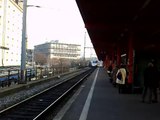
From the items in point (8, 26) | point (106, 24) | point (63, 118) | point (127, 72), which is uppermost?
point (8, 26)

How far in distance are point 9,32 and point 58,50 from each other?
174ft

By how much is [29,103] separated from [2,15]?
69.7 m

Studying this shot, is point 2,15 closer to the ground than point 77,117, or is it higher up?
higher up

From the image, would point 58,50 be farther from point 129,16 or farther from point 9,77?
point 129,16

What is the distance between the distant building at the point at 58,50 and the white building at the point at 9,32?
37.8 m

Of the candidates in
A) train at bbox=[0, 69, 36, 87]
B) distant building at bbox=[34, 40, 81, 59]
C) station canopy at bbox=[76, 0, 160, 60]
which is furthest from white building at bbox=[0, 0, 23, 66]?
station canopy at bbox=[76, 0, 160, 60]

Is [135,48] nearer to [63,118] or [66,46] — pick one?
[63,118]

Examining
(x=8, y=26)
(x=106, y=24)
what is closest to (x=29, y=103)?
(x=106, y=24)

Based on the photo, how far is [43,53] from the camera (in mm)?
141625

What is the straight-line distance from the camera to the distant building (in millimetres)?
139125

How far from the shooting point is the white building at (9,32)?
273 feet

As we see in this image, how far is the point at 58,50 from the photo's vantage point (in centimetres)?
14238

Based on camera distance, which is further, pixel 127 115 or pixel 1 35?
pixel 1 35

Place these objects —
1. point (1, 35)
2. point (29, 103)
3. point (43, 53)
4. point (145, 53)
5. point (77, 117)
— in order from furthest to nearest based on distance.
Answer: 1. point (43, 53)
2. point (1, 35)
3. point (145, 53)
4. point (29, 103)
5. point (77, 117)
